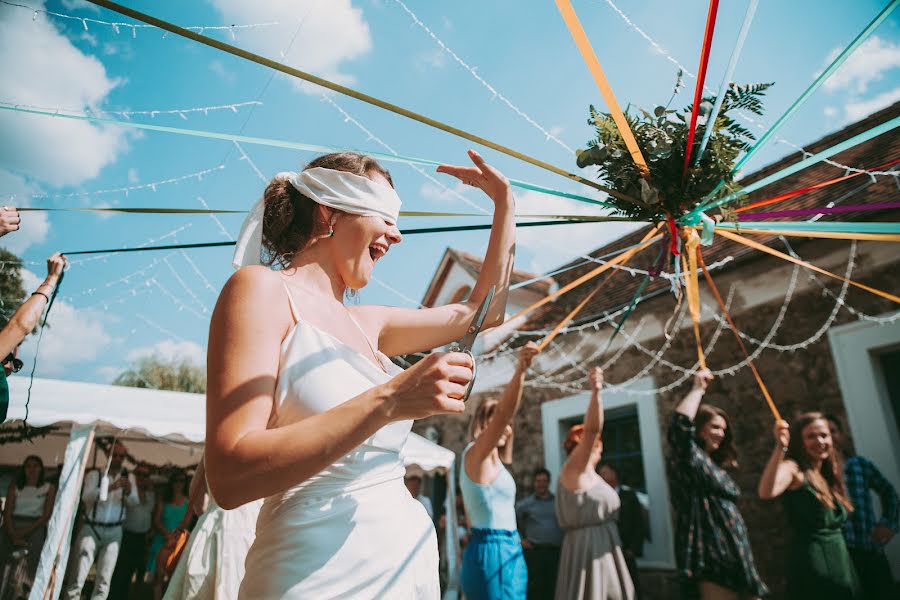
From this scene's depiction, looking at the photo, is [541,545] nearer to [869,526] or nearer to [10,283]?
[869,526]

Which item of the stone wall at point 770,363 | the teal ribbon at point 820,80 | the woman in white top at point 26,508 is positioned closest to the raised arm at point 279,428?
the teal ribbon at point 820,80

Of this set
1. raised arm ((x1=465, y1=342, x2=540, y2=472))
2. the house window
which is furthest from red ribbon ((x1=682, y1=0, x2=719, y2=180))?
the house window

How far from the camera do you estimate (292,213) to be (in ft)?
5.66

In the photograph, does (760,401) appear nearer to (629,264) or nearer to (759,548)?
(759,548)

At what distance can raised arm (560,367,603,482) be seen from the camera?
4746 mm

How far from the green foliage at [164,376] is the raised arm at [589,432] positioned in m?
27.4

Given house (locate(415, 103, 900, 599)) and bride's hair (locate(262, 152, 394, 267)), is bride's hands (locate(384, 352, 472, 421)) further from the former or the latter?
house (locate(415, 103, 900, 599))

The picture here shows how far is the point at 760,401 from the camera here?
6.96 metres

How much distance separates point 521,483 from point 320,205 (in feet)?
31.5

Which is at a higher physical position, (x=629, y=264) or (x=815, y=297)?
(x=629, y=264)

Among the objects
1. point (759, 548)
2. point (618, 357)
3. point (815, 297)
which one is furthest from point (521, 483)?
point (815, 297)

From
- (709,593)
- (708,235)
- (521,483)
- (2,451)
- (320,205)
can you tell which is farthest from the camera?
(521,483)

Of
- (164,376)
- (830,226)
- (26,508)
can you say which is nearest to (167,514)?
(26,508)

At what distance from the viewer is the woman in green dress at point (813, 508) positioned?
450 cm
